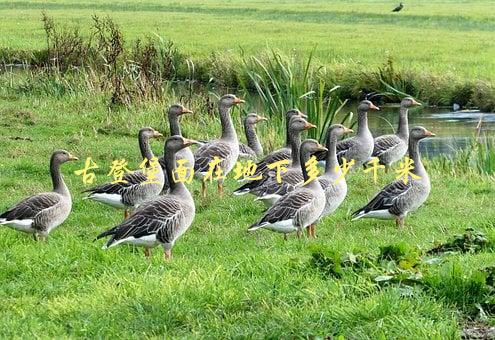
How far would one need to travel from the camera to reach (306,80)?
21.2 m

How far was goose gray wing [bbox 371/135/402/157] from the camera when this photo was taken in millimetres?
18709

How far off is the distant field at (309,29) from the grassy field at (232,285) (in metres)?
23.6

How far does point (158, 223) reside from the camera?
36.2 ft

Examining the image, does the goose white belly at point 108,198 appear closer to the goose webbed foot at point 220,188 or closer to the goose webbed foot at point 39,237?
the goose webbed foot at point 39,237

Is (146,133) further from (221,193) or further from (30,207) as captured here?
(30,207)

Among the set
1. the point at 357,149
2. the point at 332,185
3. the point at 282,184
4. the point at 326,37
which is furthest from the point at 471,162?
the point at 326,37

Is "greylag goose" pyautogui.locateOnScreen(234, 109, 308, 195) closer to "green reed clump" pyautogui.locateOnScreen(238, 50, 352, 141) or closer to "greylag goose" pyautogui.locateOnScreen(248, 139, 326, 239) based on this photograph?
"greylag goose" pyautogui.locateOnScreen(248, 139, 326, 239)

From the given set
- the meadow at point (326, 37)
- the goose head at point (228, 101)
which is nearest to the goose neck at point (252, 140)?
the goose head at point (228, 101)

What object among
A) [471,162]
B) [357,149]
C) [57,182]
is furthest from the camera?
[471,162]

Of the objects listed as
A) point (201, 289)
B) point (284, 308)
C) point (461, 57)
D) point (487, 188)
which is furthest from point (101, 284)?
point (461, 57)

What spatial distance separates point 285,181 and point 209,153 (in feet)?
8.56

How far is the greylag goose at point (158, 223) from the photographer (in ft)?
35.3

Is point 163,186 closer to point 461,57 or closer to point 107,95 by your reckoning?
point 107,95

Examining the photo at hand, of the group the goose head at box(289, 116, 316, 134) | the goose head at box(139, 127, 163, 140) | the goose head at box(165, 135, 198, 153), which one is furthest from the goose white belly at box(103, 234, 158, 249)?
the goose head at box(289, 116, 316, 134)
